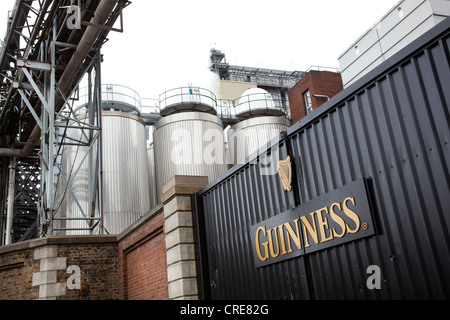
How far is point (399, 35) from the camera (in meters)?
13.0

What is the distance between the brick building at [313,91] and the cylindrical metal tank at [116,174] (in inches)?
472

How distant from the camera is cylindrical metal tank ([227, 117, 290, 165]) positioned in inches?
923

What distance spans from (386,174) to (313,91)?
2347 cm

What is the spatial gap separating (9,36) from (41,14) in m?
2.73

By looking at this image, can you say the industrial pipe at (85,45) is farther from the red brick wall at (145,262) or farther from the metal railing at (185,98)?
the red brick wall at (145,262)

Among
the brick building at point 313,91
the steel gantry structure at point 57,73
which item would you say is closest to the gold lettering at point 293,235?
the steel gantry structure at point 57,73

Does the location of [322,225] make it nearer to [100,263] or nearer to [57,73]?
[100,263]

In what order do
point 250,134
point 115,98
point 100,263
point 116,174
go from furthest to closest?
point 250,134 → point 115,98 → point 116,174 → point 100,263

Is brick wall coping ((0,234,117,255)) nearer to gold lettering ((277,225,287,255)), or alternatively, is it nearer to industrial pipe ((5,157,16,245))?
gold lettering ((277,225,287,255))

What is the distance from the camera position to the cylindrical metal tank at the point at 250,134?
2344 centimetres

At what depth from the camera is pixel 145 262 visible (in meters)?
11.6

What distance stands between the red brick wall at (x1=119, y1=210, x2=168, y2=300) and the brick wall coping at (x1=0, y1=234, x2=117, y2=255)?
0.61 m

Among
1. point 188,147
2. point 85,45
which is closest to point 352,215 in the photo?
point 85,45
